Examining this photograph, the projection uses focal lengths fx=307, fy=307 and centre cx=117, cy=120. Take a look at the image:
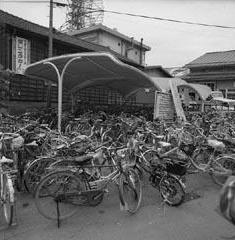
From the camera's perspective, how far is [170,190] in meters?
4.56

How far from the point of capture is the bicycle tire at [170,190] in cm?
449

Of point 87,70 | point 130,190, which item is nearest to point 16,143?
point 130,190

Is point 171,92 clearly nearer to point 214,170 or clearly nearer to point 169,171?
point 214,170

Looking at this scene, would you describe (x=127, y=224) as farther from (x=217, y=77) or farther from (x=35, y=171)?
(x=217, y=77)

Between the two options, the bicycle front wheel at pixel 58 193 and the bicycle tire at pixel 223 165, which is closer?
the bicycle front wheel at pixel 58 193

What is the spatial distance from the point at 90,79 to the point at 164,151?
7750mm

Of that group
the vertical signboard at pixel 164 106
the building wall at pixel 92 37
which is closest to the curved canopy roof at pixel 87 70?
the vertical signboard at pixel 164 106

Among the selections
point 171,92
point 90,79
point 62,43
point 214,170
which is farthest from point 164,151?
point 62,43

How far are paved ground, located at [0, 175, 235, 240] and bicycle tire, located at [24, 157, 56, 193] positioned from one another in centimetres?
19

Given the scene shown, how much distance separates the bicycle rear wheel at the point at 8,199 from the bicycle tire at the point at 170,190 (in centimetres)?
216

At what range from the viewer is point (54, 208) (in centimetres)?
411

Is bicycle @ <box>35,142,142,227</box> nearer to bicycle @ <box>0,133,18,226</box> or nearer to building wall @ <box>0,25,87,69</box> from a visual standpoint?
bicycle @ <box>0,133,18,226</box>

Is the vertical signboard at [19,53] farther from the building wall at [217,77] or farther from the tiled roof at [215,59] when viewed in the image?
the tiled roof at [215,59]

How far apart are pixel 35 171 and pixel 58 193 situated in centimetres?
111
